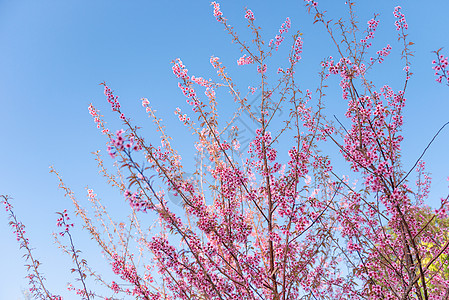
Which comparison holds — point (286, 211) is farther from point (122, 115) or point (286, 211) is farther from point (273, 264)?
point (122, 115)

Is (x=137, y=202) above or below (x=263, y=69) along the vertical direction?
below

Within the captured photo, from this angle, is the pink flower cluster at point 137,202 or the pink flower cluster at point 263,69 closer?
the pink flower cluster at point 137,202

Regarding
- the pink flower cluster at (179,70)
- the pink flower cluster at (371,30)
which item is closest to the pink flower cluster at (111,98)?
the pink flower cluster at (179,70)

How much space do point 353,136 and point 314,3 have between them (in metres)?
1.95

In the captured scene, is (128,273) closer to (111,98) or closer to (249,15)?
(111,98)

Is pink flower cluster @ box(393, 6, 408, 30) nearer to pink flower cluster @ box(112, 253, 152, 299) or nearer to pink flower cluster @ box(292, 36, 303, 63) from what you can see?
pink flower cluster @ box(292, 36, 303, 63)

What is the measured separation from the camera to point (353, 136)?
15.2 feet

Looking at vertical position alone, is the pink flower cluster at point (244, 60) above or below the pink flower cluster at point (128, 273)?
above

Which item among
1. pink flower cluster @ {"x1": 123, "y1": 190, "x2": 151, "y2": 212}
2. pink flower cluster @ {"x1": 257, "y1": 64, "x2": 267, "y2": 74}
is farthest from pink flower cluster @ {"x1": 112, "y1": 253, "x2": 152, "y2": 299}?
pink flower cluster @ {"x1": 257, "y1": 64, "x2": 267, "y2": 74}

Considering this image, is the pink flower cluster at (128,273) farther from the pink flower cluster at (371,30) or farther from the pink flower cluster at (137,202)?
the pink flower cluster at (371,30)

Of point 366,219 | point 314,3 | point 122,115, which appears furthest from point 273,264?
point 314,3

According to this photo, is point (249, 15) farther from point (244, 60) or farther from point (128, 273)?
point (128, 273)

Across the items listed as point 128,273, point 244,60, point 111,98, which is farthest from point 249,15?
point 128,273

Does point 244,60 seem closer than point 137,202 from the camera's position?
No
